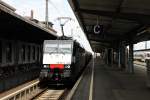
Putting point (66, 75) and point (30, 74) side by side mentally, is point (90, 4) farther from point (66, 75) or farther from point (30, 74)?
point (30, 74)

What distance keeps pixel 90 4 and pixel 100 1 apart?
1677 mm

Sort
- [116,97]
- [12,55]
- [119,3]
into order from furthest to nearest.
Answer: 1. [12,55]
2. [119,3]
3. [116,97]

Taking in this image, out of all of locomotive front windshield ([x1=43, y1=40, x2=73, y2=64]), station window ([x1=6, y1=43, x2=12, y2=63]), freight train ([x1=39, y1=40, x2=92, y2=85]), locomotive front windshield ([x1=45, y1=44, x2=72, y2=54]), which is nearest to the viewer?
freight train ([x1=39, y1=40, x2=92, y2=85])

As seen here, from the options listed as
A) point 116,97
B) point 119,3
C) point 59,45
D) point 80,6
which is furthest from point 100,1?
point 116,97

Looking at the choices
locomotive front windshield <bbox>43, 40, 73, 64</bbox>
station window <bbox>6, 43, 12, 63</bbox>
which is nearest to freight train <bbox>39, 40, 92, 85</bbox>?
locomotive front windshield <bbox>43, 40, 73, 64</bbox>

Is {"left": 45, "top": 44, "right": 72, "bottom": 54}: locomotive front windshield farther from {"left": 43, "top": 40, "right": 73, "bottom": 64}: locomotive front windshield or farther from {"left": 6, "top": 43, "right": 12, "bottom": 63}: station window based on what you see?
{"left": 6, "top": 43, "right": 12, "bottom": 63}: station window

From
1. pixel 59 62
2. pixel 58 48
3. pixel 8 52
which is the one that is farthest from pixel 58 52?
pixel 8 52

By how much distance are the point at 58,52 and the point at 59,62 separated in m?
0.98

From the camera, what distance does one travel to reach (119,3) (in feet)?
63.3

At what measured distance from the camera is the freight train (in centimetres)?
2109

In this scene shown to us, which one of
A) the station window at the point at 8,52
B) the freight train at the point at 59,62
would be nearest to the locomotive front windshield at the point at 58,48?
the freight train at the point at 59,62

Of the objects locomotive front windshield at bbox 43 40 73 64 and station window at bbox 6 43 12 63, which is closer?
locomotive front windshield at bbox 43 40 73 64

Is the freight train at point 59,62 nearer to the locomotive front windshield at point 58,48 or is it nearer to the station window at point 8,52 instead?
the locomotive front windshield at point 58,48

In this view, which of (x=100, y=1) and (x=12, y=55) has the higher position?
(x=100, y=1)
